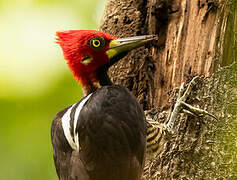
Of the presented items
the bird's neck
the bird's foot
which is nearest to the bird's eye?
the bird's neck

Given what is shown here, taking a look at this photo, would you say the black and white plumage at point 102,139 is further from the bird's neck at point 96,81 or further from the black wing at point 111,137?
the bird's neck at point 96,81

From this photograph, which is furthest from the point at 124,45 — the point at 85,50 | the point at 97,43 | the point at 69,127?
the point at 69,127

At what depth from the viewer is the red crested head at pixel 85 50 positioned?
4051 mm

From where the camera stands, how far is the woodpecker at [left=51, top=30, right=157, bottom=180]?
135 inches

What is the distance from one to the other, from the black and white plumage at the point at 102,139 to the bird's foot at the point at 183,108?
0.43m

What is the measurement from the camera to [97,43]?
4.11 m

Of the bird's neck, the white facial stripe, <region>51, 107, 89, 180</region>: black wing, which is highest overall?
the bird's neck

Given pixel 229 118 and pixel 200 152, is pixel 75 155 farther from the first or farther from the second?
pixel 229 118

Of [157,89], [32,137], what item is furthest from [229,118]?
[32,137]

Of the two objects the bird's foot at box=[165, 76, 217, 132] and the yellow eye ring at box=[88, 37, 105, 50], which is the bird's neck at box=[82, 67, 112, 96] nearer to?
the yellow eye ring at box=[88, 37, 105, 50]

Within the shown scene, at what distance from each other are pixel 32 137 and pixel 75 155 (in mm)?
1575

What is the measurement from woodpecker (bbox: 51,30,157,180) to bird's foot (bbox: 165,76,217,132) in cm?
43

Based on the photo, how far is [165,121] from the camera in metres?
4.25

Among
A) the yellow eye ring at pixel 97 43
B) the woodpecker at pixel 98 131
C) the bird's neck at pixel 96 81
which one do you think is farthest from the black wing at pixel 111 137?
the yellow eye ring at pixel 97 43
